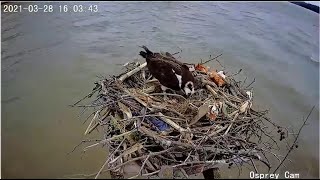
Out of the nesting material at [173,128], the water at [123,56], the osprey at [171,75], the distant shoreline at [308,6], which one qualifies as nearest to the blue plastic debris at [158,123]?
the nesting material at [173,128]

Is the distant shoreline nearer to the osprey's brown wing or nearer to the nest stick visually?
the osprey's brown wing

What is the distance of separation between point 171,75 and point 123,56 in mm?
2832

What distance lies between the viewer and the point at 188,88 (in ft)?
10.4

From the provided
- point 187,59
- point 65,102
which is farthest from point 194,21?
point 65,102

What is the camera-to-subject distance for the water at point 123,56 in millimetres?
4250

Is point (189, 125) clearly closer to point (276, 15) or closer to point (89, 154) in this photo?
point (89, 154)

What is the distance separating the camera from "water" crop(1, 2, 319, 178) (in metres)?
4.25

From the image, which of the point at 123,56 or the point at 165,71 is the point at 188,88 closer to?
the point at 165,71

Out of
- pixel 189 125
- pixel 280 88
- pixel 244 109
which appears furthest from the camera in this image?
pixel 280 88

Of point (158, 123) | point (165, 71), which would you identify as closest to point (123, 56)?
point (165, 71)

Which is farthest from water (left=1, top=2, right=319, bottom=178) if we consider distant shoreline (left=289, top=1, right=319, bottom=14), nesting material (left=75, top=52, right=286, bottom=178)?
nesting material (left=75, top=52, right=286, bottom=178)

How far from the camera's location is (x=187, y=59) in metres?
5.68

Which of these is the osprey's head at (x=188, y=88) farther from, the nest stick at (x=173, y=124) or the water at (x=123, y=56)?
the water at (x=123, y=56)

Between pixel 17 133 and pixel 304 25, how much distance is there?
16.4 feet
